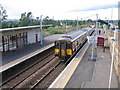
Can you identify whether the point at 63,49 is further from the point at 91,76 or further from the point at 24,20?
the point at 24,20

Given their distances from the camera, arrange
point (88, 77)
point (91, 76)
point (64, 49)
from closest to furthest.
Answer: point (88, 77)
point (91, 76)
point (64, 49)

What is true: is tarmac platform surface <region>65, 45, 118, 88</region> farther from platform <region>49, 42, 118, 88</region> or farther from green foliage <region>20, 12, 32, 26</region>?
green foliage <region>20, 12, 32, 26</region>

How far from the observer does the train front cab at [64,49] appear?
1439 cm

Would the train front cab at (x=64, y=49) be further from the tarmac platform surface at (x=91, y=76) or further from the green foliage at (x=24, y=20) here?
the green foliage at (x=24, y=20)

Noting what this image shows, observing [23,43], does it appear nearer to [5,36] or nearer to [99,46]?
[5,36]

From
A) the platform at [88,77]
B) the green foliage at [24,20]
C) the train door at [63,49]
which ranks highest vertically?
the green foliage at [24,20]

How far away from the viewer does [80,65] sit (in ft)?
41.8

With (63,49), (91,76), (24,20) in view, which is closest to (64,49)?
(63,49)

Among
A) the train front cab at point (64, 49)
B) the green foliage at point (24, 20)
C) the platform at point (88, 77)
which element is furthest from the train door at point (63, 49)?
the green foliage at point (24, 20)

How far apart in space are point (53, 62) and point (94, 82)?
22.8 feet

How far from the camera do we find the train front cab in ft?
47.2

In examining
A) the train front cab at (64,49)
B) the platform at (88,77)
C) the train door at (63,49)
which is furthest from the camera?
the train door at (63,49)

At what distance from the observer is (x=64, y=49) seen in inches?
574

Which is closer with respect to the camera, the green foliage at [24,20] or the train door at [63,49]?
the train door at [63,49]
